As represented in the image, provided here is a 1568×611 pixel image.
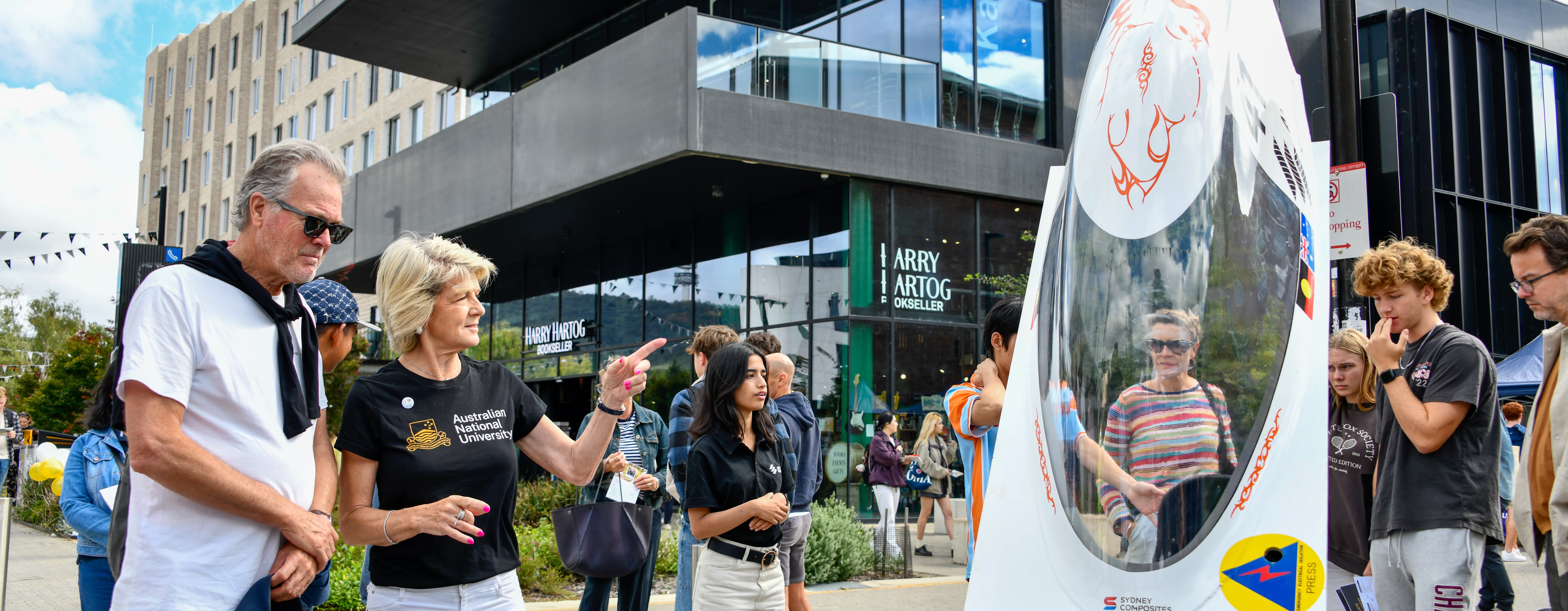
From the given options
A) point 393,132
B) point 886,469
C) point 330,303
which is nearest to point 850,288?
point 886,469

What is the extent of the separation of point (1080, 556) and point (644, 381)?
1379mm

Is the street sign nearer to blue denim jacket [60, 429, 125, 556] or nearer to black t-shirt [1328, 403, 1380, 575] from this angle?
black t-shirt [1328, 403, 1380, 575]

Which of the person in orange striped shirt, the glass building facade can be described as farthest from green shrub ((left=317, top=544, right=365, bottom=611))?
the glass building facade

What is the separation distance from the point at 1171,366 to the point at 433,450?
195cm

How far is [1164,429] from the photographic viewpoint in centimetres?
266

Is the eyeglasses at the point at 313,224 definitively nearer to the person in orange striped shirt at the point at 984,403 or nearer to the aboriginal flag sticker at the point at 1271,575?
the aboriginal flag sticker at the point at 1271,575

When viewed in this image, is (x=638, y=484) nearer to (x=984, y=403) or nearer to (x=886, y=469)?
(x=984, y=403)

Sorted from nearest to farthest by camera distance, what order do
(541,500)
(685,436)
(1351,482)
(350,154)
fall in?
(1351,482)
(685,436)
(541,500)
(350,154)

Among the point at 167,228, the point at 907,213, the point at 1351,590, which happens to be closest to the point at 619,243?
the point at 907,213

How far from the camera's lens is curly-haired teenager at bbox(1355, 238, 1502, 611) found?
155 inches

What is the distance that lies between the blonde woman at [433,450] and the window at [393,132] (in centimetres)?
3423

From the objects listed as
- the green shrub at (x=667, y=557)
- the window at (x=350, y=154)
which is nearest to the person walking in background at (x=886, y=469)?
the green shrub at (x=667, y=557)

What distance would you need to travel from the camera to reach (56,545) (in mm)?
12391

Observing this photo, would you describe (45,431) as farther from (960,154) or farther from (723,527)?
(723,527)
